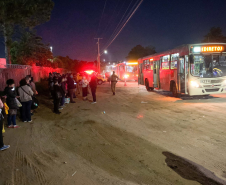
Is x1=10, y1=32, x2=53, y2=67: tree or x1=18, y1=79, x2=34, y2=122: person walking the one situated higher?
x1=10, y1=32, x2=53, y2=67: tree

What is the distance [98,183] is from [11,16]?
11729mm

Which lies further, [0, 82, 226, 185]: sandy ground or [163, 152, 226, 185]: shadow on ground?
[0, 82, 226, 185]: sandy ground

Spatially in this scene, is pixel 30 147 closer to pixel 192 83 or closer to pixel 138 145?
pixel 138 145

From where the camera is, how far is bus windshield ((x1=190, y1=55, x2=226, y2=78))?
12289mm

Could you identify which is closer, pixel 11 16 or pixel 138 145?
pixel 138 145

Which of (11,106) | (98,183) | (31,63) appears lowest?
(98,183)

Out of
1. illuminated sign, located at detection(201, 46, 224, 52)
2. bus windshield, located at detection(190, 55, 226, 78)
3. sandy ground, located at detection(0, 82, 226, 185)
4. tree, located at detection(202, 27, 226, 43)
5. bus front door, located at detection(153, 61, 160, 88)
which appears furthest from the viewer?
tree, located at detection(202, 27, 226, 43)

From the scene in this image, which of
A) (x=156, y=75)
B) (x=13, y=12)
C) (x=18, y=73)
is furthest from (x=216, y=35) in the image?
(x=13, y=12)

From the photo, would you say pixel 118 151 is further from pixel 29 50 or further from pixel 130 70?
pixel 130 70

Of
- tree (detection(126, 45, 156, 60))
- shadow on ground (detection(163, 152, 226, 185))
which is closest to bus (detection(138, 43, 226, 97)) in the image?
shadow on ground (detection(163, 152, 226, 185))

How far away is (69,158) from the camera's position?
5047mm

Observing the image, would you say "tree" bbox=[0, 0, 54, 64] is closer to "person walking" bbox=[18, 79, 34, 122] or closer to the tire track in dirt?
"person walking" bbox=[18, 79, 34, 122]

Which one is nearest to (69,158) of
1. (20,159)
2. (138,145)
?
(20,159)

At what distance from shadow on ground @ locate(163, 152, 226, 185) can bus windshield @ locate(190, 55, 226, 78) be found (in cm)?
855
